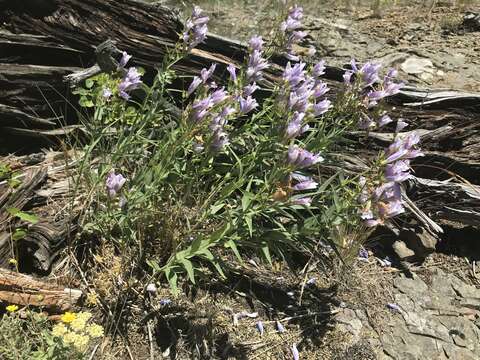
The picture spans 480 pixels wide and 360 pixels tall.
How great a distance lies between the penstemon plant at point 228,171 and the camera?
2666mm

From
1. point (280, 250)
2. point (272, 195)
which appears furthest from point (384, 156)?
point (280, 250)

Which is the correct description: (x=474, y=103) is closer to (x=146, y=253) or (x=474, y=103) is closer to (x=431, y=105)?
(x=431, y=105)

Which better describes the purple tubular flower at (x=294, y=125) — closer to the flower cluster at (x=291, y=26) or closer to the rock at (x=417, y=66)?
the flower cluster at (x=291, y=26)

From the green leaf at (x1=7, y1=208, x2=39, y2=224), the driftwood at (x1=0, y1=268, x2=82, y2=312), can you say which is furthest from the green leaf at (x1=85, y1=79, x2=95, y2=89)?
the driftwood at (x1=0, y1=268, x2=82, y2=312)

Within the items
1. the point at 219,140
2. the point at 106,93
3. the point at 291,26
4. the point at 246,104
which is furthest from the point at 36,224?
the point at 291,26

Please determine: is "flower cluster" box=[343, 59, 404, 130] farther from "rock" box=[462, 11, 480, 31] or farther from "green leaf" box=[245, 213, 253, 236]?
"rock" box=[462, 11, 480, 31]

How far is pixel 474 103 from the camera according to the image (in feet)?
13.7

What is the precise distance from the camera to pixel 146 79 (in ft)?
12.7

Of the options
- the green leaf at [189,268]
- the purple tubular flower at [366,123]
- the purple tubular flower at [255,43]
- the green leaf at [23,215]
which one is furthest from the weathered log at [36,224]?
the purple tubular flower at [366,123]

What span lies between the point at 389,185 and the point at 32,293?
1791 mm

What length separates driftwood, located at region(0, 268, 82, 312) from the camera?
2.50 m

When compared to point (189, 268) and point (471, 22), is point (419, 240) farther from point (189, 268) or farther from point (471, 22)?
point (471, 22)

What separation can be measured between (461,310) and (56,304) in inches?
102

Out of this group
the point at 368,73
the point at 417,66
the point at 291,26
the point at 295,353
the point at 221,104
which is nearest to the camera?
the point at 221,104
